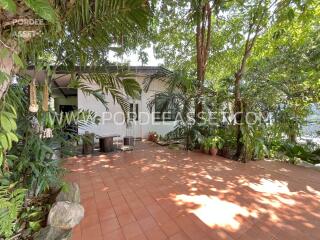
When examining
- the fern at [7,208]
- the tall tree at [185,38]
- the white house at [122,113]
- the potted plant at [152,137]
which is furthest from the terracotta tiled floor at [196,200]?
the white house at [122,113]

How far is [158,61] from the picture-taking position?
33.6 ft

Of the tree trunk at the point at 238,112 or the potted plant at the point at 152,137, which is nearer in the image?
the tree trunk at the point at 238,112

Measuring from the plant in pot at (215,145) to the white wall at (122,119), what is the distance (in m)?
3.46

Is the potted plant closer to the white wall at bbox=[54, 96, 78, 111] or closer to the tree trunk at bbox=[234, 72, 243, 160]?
the tree trunk at bbox=[234, 72, 243, 160]

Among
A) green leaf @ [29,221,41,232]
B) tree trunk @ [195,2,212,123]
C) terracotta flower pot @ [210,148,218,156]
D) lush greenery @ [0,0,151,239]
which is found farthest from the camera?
tree trunk @ [195,2,212,123]

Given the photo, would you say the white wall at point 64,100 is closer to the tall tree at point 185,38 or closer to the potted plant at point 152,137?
the potted plant at point 152,137

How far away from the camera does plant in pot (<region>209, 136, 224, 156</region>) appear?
6.17 meters

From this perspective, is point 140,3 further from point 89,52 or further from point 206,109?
point 206,109

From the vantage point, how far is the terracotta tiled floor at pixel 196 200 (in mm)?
2406

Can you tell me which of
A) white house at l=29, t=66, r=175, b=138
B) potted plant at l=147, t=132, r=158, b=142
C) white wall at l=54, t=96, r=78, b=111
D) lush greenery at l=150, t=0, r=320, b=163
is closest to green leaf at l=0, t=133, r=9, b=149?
lush greenery at l=150, t=0, r=320, b=163

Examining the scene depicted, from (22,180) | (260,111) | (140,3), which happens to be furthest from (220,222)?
(260,111)

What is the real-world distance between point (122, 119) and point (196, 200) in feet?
20.8

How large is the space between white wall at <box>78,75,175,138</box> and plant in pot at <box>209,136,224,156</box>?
11.3ft

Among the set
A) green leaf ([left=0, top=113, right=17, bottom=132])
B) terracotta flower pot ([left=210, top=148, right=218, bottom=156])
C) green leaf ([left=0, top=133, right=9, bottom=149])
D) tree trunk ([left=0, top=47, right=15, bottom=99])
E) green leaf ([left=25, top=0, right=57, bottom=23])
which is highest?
green leaf ([left=25, top=0, right=57, bottom=23])
